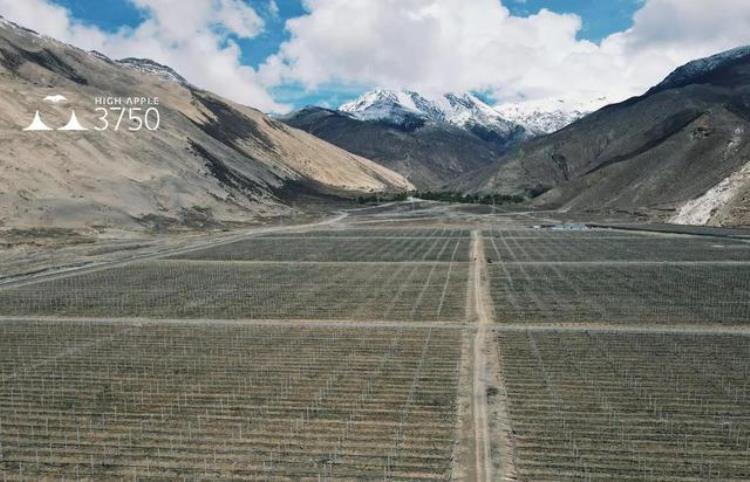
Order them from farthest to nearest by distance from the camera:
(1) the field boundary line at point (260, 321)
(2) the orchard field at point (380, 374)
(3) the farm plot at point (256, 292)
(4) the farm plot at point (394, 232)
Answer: (4) the farm plot at point (394, 232) → (3) the farm plot at point (256, 292) → (1) the field boundary line at point (260, 321) → (2) the orchard field at point (380, 374)

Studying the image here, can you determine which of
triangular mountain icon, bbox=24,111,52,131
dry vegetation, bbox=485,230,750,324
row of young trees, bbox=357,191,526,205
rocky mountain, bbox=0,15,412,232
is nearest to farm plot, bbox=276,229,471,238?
dry vegetation, bbox=485,230,750,324

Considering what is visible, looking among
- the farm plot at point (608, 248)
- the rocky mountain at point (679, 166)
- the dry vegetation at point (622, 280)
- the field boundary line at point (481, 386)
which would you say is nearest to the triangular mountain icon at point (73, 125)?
the farm plot at point (608, 248)

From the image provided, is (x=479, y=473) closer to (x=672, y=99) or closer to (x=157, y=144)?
(x=157, y=144)

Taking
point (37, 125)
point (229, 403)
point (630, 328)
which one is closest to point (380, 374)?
point (229, 403)

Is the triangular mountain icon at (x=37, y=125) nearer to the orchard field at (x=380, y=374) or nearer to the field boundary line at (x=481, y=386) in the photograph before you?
the orchard field at (x=380, y=374)

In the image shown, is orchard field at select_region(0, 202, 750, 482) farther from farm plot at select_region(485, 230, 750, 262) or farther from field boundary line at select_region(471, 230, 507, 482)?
farm plot at select_region(485, 230, 750, 262)

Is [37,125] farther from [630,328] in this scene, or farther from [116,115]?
[630,328]
